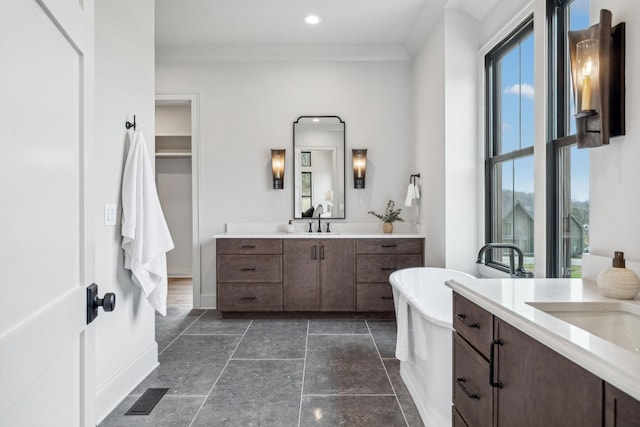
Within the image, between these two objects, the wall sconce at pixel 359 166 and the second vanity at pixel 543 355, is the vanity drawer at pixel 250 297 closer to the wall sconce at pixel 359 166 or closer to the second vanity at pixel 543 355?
the wall sconce at pixel 359 166

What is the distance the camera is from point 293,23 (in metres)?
3.67

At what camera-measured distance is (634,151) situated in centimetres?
145

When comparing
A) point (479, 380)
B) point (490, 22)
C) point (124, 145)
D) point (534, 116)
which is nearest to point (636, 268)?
point (479, 380)

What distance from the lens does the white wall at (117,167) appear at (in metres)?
2.11

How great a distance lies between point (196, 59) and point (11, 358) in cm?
426

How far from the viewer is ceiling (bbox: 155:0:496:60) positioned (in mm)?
3314

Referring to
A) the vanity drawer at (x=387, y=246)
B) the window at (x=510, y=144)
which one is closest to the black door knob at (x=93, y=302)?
the window at (x=510, y=144)

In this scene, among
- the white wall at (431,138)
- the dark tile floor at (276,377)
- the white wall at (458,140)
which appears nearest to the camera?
the dark tile floor at (276,377)

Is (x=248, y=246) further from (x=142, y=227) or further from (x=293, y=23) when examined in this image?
(x=293, y=23)

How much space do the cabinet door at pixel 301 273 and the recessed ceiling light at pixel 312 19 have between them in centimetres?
216

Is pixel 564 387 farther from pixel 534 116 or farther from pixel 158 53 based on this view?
pixel 158 53

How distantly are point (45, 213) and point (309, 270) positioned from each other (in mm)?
3170

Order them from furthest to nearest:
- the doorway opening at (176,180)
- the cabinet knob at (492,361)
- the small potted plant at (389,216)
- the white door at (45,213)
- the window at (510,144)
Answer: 1. the doorway opening at (176,180)
2. the small potted plant at (389,216)
3. the window at (510,144)
4. the cabinet knob at (492,361)
5. the white door at (45,213)

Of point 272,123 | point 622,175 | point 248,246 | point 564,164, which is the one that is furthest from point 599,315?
point 272,123
